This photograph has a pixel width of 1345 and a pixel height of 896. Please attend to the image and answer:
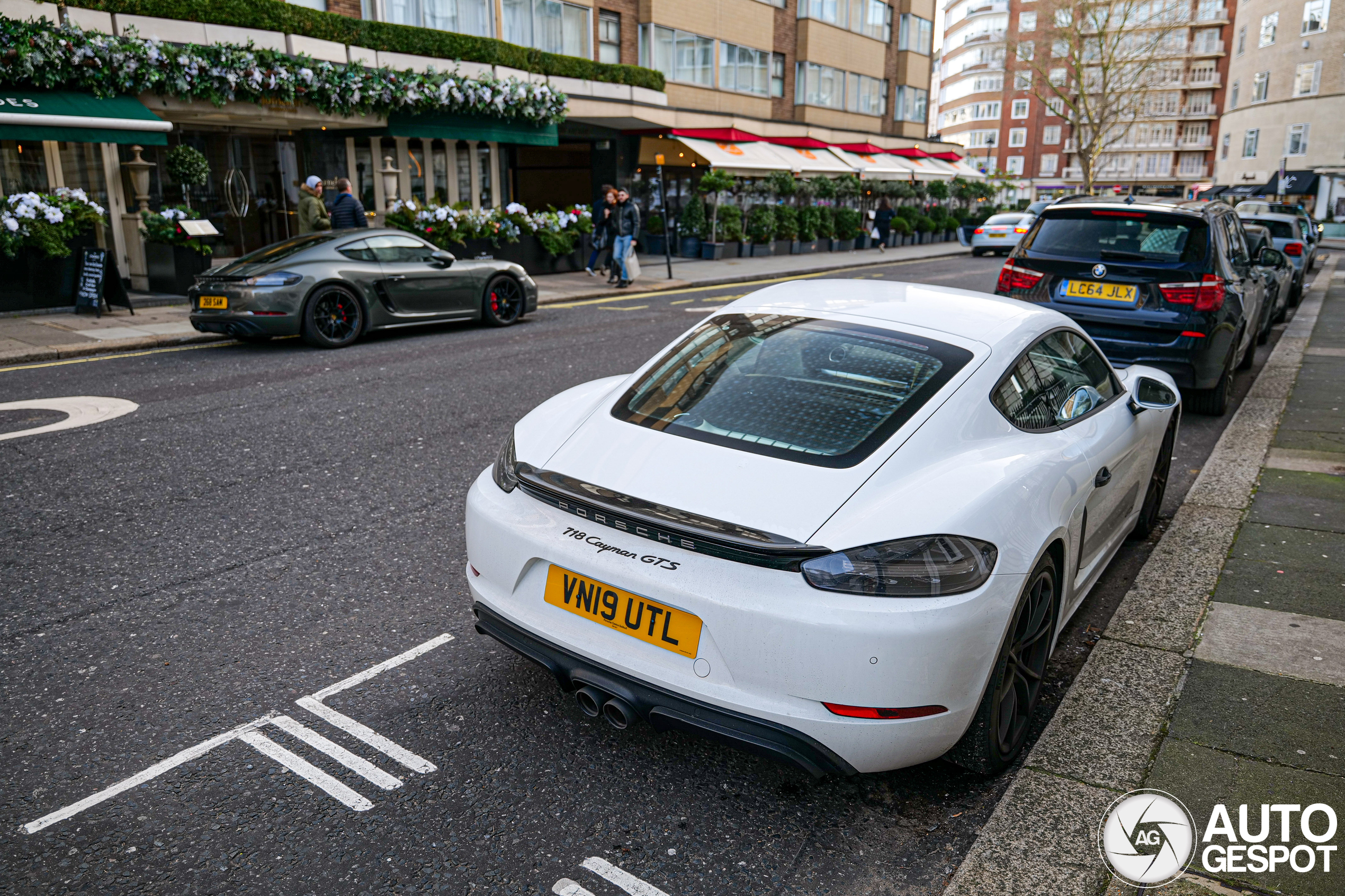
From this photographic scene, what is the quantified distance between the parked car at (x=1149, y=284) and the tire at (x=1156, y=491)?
92.6 inches

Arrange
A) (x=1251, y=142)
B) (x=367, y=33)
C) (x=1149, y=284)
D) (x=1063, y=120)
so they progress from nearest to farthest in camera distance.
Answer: (x=1149, y=284) → (x=367, y=33) → (x=1251, y=142) → (x=1063, y=120)

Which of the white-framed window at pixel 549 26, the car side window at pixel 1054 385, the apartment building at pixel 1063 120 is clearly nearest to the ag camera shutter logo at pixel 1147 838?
the car side window at pixel 1054 385

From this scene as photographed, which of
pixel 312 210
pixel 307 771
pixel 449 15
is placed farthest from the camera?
pixel 449 15

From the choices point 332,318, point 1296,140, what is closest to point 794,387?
point 332,318

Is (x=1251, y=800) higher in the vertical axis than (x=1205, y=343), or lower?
lower

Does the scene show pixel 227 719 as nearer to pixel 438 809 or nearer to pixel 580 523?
pixel 438 809

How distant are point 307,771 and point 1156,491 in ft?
14.3

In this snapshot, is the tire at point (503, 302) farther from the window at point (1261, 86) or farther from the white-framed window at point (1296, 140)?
the window at point (1261, 86)

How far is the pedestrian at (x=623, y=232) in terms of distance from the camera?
1881cm

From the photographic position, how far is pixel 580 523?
9.44 ft

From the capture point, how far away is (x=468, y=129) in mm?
20562

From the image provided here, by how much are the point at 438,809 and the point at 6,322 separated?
42.5ft

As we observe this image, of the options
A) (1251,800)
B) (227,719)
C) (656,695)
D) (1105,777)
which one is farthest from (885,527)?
(227,719)

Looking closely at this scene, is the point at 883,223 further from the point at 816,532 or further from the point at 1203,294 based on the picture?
the point at 816,532
